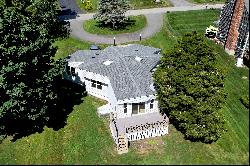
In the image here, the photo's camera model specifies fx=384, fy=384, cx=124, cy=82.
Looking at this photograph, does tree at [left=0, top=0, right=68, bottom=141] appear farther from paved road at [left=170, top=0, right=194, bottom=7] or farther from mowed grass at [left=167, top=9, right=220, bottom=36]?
paved road at [left=170, top=0, right=194, bottom=7]

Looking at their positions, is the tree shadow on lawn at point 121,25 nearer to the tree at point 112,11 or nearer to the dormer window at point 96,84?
the tree at point 112,11

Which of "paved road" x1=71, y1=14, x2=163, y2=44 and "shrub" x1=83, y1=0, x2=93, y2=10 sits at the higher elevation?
"shrub" x1=83, y1=0, x2=93, y2=10

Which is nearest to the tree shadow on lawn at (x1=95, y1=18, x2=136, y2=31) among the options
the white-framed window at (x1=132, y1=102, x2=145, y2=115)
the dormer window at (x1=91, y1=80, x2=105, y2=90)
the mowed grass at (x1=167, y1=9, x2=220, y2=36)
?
the mowed grass at (x1=167, y1=9, x2=220, y2=36)

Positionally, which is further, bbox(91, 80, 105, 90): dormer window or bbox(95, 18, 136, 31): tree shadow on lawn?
bbox(95, 18, 136, 31): tree shadow on lawn

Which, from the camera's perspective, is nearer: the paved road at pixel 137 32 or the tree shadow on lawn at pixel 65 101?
the tree shadow on lawn at pixel 65 101

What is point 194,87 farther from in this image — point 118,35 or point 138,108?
point 118,35

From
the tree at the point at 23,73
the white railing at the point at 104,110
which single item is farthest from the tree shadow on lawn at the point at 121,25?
the tree at the point at 23,73

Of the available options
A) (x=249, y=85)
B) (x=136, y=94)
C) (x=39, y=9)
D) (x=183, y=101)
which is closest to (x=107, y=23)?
(x=39, y=9)
